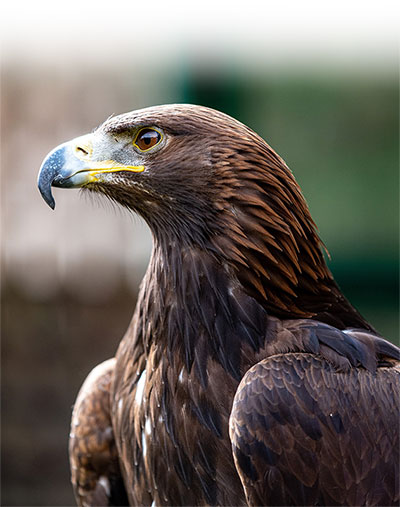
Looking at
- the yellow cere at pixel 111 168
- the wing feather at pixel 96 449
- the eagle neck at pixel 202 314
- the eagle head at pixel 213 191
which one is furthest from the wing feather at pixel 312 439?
the wing feather at pixel 96 449

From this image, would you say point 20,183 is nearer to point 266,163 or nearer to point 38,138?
point 38,138

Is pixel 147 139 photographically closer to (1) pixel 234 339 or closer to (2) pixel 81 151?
(2) pixel 81 151

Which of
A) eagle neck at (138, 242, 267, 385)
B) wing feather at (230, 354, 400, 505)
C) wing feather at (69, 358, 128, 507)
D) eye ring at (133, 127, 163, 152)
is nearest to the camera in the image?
wing feather at (230, 354, 400, 505)

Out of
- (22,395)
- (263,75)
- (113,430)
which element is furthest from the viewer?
(22,395)

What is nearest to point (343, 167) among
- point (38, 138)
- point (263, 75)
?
point (263, 75)

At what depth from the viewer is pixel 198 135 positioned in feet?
9.46

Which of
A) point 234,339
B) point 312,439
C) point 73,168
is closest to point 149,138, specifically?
point 73,168

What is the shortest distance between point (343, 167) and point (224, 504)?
4.68 metres

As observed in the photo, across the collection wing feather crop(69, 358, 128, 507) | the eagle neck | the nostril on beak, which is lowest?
wing feather crop(69, 358, 128, 507)

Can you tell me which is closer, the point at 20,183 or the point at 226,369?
the point at 226,369

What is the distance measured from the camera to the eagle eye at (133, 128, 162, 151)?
9.66 ft

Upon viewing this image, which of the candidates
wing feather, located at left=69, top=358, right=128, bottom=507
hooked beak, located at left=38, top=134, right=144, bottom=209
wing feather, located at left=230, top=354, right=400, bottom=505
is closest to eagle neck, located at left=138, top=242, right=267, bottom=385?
wing feather, located at left=230, top=354, right=400, bottom=505

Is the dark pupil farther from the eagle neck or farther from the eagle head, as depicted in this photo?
the eagle neck

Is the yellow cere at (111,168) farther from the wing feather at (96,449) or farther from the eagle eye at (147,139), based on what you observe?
the wing feather at (96,449)
